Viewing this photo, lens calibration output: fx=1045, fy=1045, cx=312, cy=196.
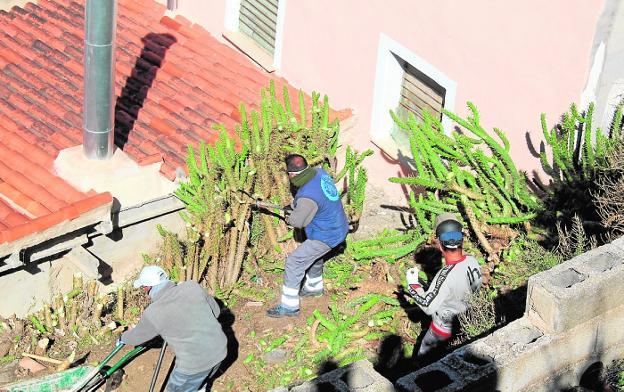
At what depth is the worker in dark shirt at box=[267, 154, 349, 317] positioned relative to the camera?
9148mm

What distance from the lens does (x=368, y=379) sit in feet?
20.4

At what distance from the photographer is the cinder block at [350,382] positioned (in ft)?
20.2

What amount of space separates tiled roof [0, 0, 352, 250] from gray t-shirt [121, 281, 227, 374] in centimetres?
190

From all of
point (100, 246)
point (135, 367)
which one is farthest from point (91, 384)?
point (100, 246)

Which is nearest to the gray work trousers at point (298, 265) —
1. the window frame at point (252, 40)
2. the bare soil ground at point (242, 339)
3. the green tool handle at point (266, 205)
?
the bare soil ground at point (242, 339)

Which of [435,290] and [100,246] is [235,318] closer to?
[100,246]

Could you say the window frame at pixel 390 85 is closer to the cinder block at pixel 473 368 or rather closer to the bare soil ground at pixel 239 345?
the bare soil ground at pixel 239 345

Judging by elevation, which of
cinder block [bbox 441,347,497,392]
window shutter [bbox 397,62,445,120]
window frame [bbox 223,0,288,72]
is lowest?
cinder block [bbox 441,347,497,392]

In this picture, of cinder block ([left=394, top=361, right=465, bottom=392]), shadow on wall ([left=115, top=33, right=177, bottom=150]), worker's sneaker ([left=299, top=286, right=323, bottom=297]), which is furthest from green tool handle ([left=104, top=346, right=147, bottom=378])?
shadow on wall ([left=115, top=33, right=177, bottom=150])

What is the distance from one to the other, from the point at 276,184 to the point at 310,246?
1.17 m

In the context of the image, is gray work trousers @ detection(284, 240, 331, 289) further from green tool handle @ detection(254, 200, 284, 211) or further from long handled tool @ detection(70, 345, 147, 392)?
long handled tool @ detection(70, 345, 147, 392)

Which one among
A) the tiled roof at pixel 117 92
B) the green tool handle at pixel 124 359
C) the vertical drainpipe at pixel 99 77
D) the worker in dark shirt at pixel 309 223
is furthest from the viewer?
the tiled roof at pixel 117 92

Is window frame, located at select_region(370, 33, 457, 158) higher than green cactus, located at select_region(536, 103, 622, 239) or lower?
higher

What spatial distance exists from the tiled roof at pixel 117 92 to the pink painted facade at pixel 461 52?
84cm
